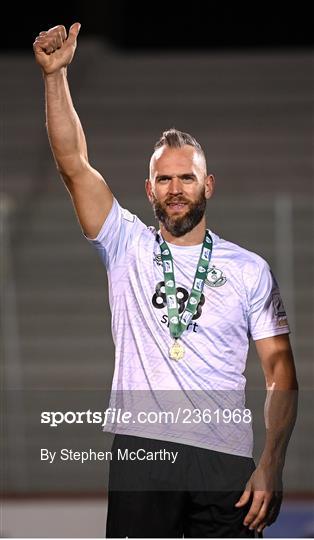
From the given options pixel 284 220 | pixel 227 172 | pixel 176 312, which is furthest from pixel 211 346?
pixel 227 172

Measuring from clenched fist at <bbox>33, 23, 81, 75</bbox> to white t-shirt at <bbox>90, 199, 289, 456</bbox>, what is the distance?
46cm

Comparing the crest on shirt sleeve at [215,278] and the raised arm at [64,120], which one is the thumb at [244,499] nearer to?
the crest on shirt sleeve at [215,278]

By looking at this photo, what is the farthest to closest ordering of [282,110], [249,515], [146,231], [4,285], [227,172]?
[282,110] < [227,172] < [4,285] < [146,231] < [249,515]

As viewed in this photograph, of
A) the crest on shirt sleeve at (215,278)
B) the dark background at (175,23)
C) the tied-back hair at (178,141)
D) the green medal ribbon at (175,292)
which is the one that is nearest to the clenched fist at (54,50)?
the tied-back hair at (178,141)

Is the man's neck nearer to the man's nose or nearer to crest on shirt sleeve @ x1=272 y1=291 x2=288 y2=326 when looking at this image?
Answer: the man's nose

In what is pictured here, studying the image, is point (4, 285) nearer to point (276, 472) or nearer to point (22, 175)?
point (22, 175)

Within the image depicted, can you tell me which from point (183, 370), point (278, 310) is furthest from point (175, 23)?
point (183, 370)

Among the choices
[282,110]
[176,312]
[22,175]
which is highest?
[282,110]

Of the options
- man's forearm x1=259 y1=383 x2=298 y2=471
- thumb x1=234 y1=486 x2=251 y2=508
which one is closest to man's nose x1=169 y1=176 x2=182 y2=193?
man's forearm x1=259 y1=383 x2=298 y2=471

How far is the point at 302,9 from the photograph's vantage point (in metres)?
12.0

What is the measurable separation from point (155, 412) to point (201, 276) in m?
0.43

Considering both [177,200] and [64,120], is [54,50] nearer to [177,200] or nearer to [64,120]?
[64,120]

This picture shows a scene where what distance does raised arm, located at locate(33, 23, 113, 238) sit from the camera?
313 cm

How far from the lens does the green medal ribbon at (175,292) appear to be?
3180 mm
